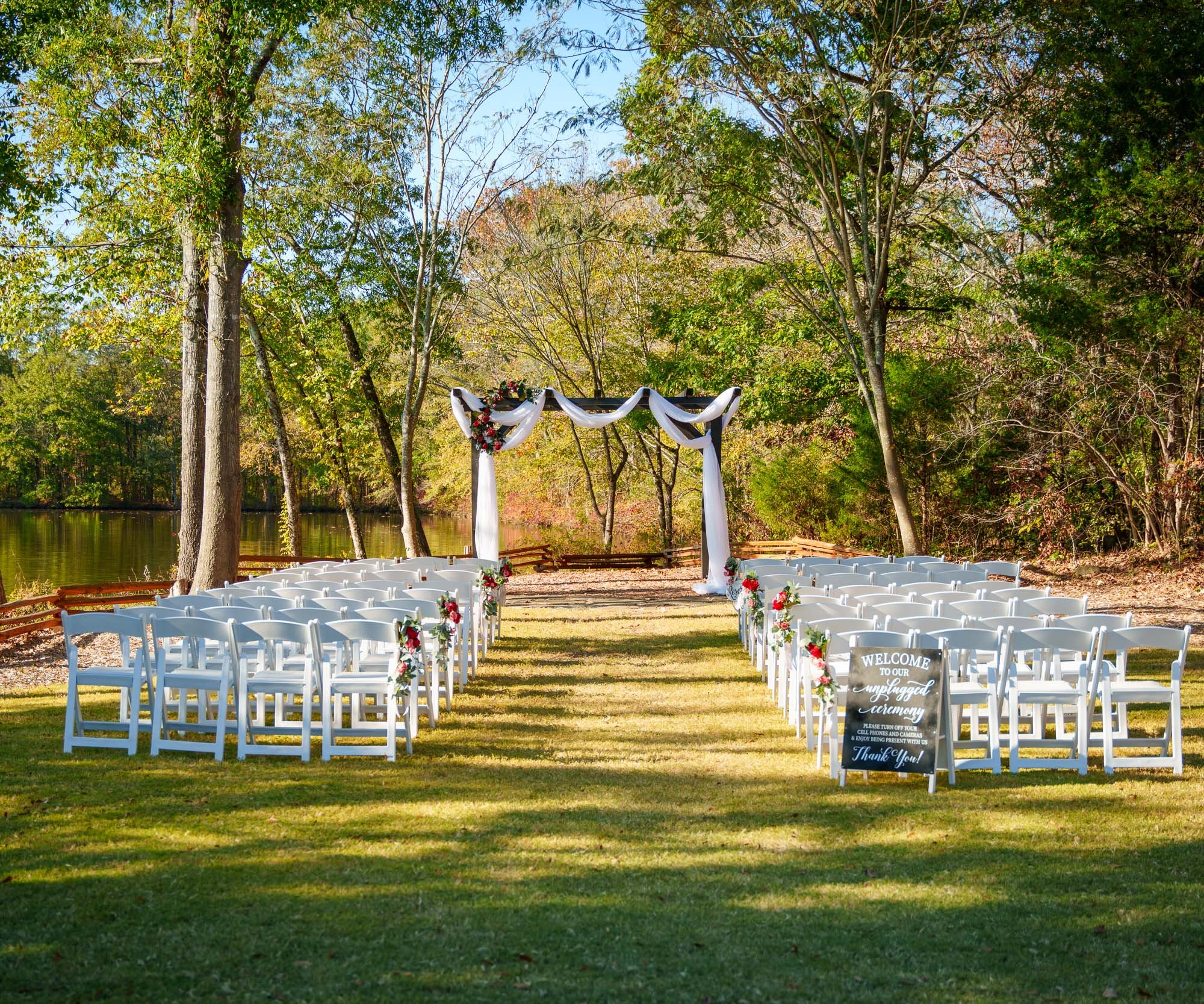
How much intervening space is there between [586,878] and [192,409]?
12021 mm

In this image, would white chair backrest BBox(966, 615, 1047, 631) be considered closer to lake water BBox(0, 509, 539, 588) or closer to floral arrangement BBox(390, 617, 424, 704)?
floral arrangement BBox(390, 617, 424, 704)

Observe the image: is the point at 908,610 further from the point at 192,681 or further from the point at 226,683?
the point at 192,681

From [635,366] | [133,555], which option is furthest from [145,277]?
[133,555]

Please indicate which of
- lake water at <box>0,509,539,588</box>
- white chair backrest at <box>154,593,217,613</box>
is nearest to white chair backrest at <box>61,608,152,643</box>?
white chair backrest at <box>154,593,217,613</box>

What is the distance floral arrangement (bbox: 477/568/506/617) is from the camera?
11.4 m

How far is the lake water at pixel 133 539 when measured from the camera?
94.2 ft

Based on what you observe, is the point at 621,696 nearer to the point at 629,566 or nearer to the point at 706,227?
the point at 706,227

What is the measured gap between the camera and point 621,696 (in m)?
9.16

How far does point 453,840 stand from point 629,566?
738 inches

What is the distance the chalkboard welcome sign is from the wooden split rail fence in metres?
5.89

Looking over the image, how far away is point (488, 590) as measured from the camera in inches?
455

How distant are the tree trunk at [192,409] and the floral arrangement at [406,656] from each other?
8.58 m

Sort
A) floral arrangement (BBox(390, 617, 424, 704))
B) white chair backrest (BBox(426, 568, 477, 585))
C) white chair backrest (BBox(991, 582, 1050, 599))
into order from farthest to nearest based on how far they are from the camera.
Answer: white chair backrest (BBox(426, 568, 477, 585)) → white chair backrest (BBox(991, 582, 1050, 599)) → floral arrangement (BBox(390, 617, 424, 704))

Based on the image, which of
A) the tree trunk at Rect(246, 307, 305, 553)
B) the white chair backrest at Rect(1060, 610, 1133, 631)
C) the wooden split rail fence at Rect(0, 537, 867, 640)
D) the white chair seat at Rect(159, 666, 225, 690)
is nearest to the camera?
the white chair seat at Rect(159, 666, 225, 690)
